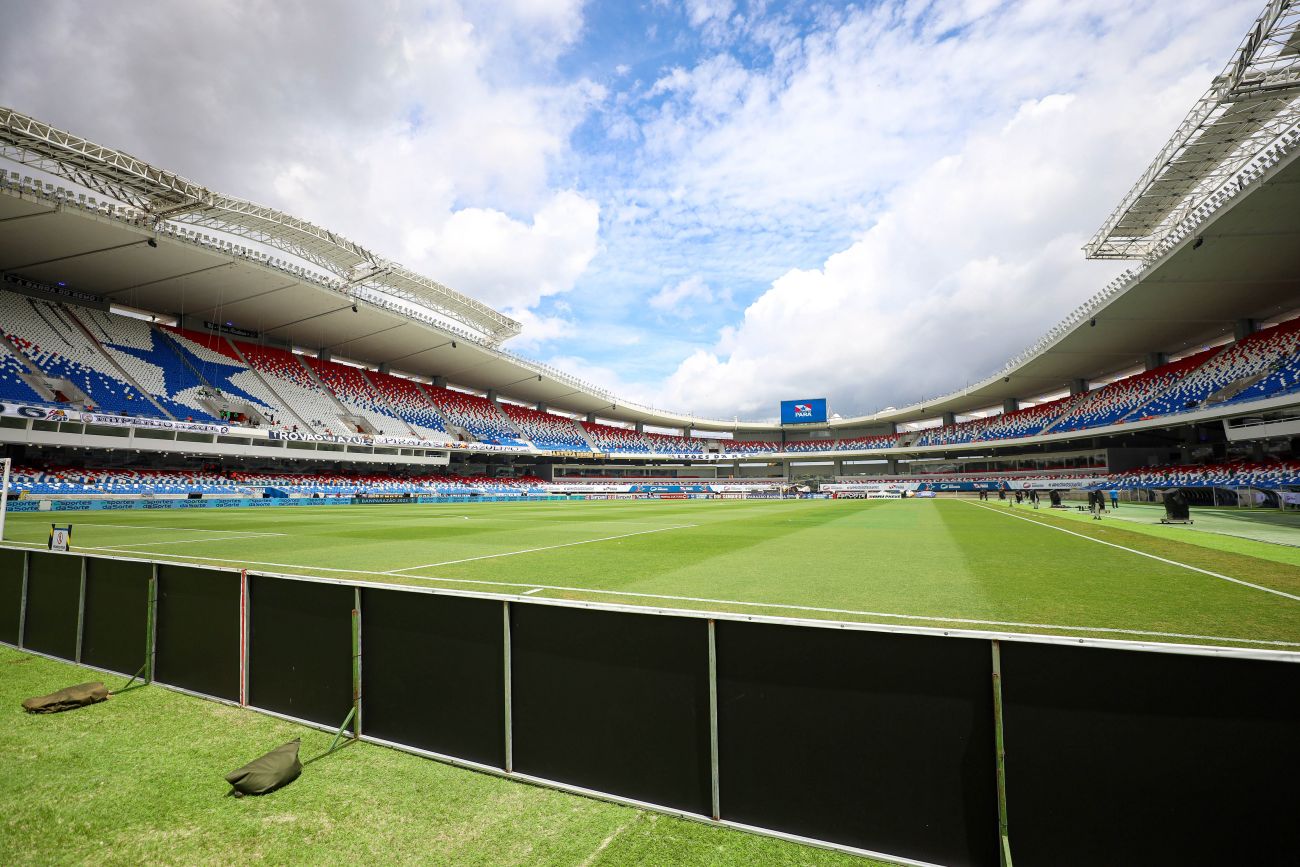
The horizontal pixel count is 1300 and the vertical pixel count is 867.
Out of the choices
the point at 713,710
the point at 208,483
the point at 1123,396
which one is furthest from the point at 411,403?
the point at 1123,396

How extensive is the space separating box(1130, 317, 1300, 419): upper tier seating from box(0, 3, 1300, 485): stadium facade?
19cm

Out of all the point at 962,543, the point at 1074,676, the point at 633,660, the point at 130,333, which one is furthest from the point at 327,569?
the point at 130,333

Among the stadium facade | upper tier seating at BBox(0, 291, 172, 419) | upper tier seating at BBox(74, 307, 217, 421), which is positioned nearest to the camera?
the stadium facade

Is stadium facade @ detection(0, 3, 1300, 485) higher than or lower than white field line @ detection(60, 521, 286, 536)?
higher

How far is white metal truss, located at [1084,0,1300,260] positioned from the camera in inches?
699

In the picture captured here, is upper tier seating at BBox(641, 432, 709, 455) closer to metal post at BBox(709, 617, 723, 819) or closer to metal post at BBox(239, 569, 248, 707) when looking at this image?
metal post at BBox(239, 569, 248, 707)

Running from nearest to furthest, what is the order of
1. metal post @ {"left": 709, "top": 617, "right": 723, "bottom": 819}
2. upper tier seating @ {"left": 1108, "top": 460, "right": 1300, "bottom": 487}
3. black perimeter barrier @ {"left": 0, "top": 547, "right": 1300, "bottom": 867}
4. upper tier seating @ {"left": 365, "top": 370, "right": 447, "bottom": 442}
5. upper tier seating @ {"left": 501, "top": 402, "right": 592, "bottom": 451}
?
black perimeter barrier @ {"left": 0, "top": 547, "right": 1300, "bottom": 867}, metal post @ {"left": 709, "top": 617, "right": 723, "bottom": 819}, upper tier seating @ {"left": 1108, "top": 460, "right": 1300, "bottom": 487}, upper tier seating @ {"left": 365, "top": 370, "right": 447, "bottom": 442}, upper tier seating @ {"left": 501, "top": 402, "right": 592, "bottom": 451}

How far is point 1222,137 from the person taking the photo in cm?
2209

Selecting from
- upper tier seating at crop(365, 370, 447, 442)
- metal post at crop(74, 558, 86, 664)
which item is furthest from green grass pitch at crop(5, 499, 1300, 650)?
upper tier seating at crop(365, 370, 447, 442)

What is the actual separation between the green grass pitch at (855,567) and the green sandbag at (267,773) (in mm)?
4714

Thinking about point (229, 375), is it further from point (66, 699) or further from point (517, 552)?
point (66, 699)

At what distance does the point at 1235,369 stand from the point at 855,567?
40.3m

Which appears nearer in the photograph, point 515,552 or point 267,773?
point 267,773

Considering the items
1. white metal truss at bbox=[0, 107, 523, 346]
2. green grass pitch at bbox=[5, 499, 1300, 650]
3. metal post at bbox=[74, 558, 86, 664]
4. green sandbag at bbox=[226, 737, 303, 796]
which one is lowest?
green grass pitch at bbox=[5, 499, 1300, 650]
